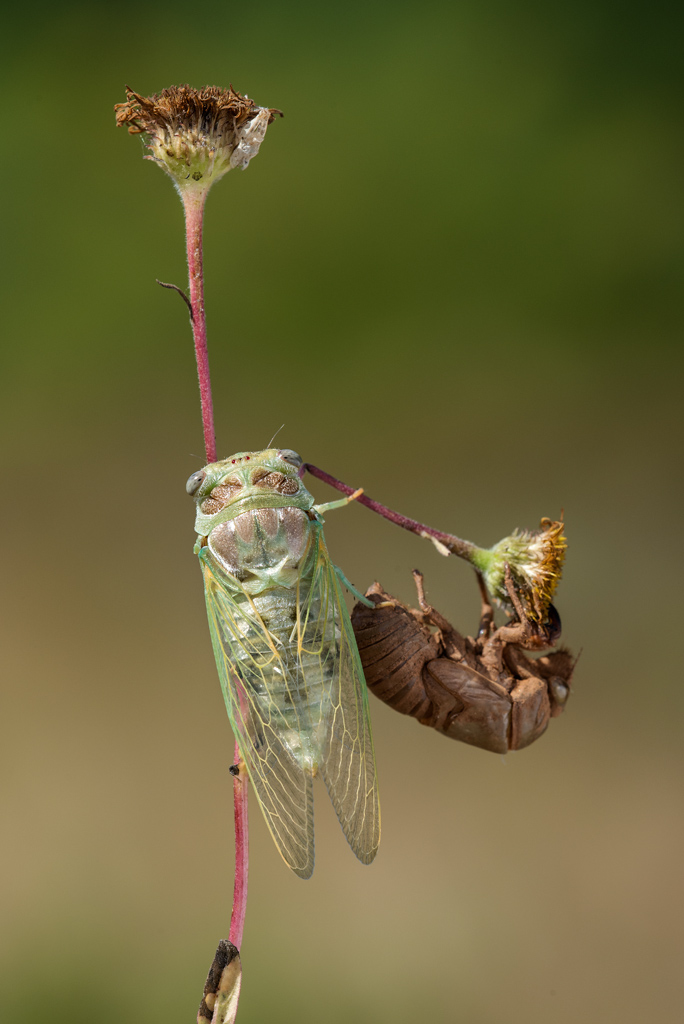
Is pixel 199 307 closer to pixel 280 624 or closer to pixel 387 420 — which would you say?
pixel 280 624

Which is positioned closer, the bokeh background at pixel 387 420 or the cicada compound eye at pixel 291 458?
the cicada compound eye at pixel 291 458

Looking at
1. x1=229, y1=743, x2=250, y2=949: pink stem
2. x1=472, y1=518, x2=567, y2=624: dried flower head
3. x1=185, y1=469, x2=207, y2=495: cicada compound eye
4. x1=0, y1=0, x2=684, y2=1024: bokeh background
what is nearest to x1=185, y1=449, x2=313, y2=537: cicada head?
x1=185, y1=469, x2=207, y2=495: cicada compound eye

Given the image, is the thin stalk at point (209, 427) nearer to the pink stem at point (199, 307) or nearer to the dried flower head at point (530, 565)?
the pink stem at point (199, 307)

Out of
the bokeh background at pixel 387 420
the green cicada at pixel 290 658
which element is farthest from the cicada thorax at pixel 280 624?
the bokeh background at pixel 387 420

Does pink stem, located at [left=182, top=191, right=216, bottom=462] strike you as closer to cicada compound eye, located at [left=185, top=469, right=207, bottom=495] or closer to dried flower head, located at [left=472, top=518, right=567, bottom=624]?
cicada compound eye, located at [left=185, top=469, right=207, bottom=495]

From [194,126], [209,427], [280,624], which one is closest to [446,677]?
[280,624]

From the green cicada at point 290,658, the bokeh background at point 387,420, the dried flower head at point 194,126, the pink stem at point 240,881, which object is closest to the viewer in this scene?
the pink stem at point 240,881
